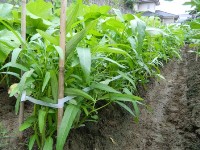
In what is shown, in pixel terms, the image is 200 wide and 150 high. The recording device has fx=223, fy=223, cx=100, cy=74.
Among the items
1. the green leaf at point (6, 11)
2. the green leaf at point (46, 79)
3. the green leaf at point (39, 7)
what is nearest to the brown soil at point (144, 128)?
the green leaf at point (46, 79)

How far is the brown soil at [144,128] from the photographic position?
1.41 meters

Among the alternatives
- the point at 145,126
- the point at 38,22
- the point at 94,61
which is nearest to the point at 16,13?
the point at 38,22

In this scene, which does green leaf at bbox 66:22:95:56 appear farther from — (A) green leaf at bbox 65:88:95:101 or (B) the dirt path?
(B) the dirt path

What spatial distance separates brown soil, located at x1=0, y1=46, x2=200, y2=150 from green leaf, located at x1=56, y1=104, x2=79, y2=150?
30cm

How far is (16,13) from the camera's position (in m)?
1.80

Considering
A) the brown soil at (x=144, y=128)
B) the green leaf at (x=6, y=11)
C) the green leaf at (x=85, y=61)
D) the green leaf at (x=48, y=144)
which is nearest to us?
the green leaf at (x=85, y=61)

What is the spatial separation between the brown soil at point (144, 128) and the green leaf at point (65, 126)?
11.8 inches

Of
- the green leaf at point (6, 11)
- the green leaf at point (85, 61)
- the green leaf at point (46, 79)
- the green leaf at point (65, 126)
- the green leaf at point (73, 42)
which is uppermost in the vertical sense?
the green leaf at point (6, 11)

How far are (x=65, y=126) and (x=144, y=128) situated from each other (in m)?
1.09

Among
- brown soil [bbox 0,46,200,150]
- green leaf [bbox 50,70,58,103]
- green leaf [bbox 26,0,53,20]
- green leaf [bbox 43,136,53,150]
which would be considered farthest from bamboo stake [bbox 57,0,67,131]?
green leaf [bbox 26,0,53,20]

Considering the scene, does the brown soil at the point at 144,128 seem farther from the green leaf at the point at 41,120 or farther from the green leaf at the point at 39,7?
the green leaf at the point at 39,7

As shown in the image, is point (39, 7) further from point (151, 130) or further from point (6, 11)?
point (151, 130)

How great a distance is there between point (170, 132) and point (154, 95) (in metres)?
0.86

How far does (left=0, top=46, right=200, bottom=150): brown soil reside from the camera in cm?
141
